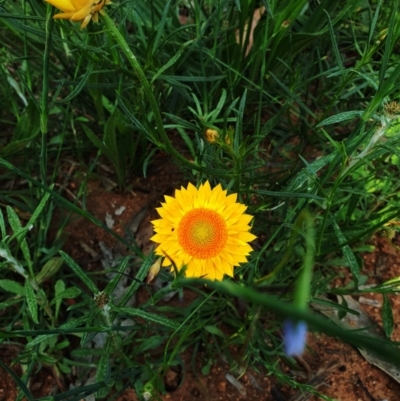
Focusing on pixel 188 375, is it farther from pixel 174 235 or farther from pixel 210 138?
pixel 210 138

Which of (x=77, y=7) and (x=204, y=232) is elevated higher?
(x=77, y=7)

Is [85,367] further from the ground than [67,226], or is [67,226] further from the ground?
[67,226]

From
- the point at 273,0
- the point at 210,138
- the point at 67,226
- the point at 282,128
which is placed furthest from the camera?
the point at 282,128

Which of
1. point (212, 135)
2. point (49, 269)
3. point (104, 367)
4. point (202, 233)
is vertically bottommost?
point (104, 367)

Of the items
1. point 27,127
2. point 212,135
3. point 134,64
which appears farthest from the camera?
point 27,127

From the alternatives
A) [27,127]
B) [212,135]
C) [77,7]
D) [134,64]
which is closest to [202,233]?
[212,135]

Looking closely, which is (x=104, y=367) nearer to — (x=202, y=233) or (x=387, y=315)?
(x=202, y=233)

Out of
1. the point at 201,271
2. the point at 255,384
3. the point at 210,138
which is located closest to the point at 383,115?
the point at 210,138
